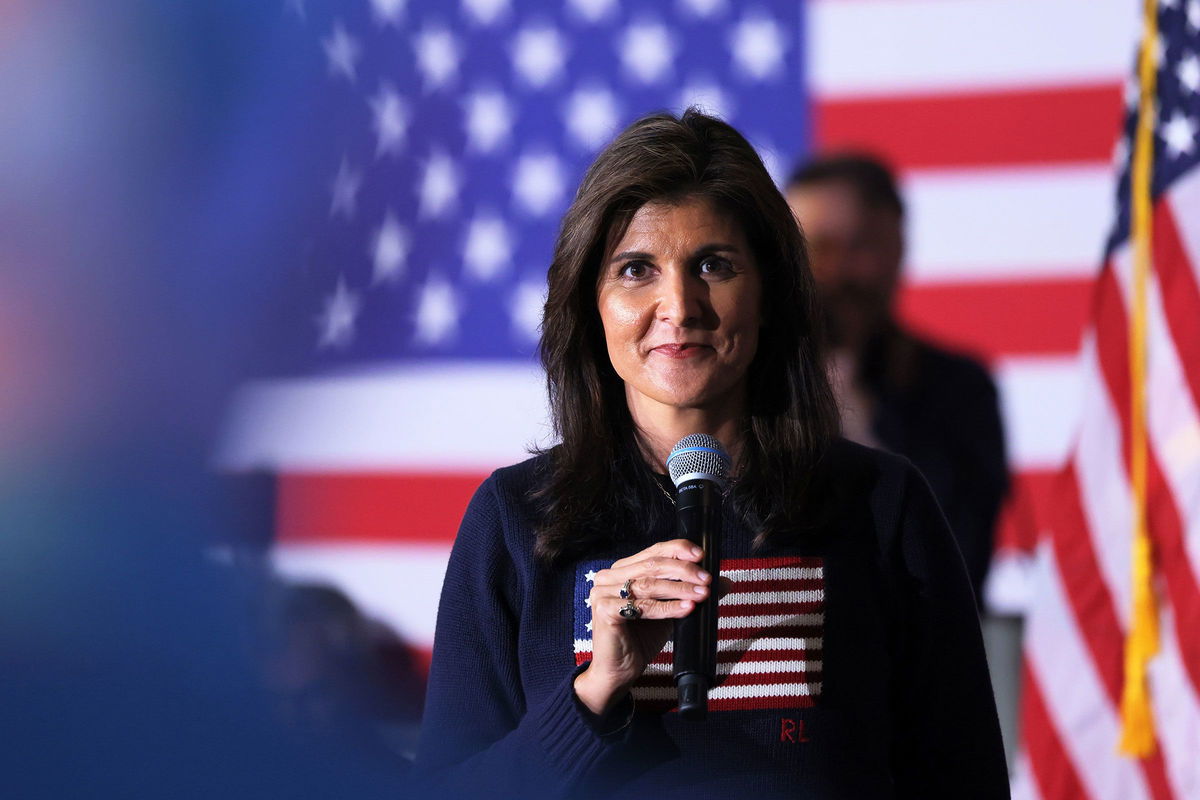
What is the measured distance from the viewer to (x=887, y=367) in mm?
2943

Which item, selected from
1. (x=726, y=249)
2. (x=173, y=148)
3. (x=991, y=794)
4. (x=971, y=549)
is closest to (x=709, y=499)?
(x=726, y=249)

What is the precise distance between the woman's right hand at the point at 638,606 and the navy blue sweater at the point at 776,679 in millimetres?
46

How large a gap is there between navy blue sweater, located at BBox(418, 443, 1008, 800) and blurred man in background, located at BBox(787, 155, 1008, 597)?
61.4 inches

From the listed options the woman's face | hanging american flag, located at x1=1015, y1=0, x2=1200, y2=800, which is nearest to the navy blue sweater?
the woman's face

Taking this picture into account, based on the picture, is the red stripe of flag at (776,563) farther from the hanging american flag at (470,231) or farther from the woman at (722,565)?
the hanging american flag at (470,231)

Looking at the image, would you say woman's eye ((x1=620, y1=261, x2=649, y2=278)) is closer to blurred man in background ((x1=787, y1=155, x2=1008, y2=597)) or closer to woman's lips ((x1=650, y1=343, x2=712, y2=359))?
woman's lips ((x1=650, y1=343, x2=712, y2=359))

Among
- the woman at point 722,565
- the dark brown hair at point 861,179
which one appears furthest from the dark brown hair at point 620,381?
the dark brown hair at point 861,179

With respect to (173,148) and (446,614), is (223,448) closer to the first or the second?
(173,148)

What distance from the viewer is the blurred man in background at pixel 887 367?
2.87 meters

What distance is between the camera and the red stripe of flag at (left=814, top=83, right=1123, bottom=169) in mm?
3506

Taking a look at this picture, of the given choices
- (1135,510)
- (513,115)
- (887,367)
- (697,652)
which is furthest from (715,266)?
(513,115)

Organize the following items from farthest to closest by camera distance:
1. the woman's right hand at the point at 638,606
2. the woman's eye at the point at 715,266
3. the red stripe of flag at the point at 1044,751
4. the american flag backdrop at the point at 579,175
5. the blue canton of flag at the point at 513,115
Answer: the blue canton of flag at the point at 513,115, the american flag backdrop at the point at 579,175, the red stripe of flag at the point at 1044,751, the woman's eye at the point at 715,266, the woman's right hand at the point at 638,606

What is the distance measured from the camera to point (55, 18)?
2.90ft

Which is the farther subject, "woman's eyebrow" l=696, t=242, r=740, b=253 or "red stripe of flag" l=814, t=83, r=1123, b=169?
"red stripe of flag" l=814, t=83, r=1123, b=169
